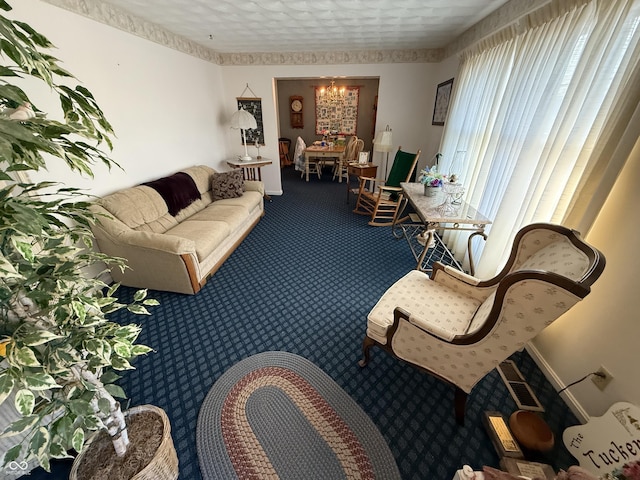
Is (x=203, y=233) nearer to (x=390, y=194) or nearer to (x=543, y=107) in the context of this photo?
(x=390, y=194)

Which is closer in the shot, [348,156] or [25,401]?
[25,401]

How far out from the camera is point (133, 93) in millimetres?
2715

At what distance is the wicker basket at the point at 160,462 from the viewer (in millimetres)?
984

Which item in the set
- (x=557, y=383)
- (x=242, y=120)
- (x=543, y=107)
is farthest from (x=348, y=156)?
(x=557, y=383)

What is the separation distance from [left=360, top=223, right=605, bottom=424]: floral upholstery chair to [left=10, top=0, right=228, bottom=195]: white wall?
2734mm

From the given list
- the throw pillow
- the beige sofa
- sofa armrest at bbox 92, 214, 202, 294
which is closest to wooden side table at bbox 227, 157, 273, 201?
the throw pillow

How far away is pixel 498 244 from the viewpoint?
214 cm

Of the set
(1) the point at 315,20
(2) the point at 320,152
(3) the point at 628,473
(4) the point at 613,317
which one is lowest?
(3) the point at 628,473

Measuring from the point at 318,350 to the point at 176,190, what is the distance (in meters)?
2.45

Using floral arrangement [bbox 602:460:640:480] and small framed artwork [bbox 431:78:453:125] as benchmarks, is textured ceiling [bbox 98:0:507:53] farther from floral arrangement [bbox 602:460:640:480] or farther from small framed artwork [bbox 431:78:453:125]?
floral arrangement [bbox 602:460:640:480]

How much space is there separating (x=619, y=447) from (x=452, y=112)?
130 inches

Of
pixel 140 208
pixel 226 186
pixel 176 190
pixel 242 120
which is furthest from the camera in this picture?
pixel 242 120

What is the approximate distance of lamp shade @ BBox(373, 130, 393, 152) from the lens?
14.2 ft

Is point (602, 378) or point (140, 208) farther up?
point (140, 208)
